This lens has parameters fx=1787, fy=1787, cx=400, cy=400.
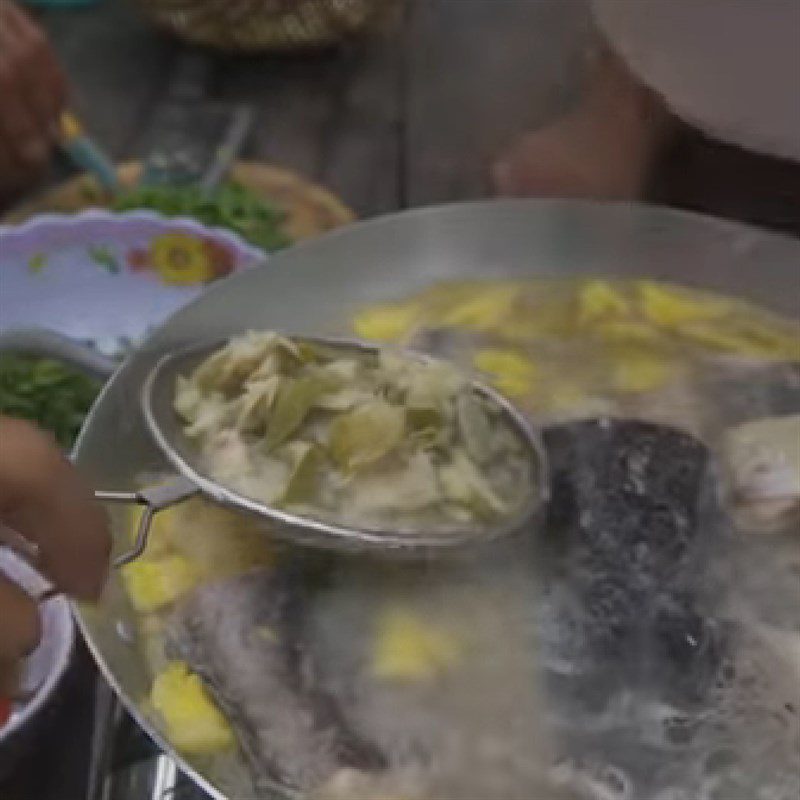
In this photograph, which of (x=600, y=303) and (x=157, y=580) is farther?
(x=600, y=303)

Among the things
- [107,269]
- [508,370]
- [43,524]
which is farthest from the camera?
[107,269]

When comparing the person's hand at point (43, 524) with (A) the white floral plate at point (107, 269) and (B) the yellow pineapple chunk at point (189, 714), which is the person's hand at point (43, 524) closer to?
(B) the yellow pineapple chunk at point (189, 714)

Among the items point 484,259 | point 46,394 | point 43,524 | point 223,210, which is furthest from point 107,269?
point 43,524

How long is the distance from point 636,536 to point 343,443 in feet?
0.45

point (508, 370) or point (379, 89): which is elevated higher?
point (508, 370)

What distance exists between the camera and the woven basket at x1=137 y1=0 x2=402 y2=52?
4.50 feet

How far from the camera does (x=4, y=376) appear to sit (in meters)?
0.97

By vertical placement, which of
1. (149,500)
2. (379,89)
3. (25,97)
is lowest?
(379,89)

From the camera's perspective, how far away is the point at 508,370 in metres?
0.88

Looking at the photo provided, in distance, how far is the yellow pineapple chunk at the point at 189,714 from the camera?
67 centimetres

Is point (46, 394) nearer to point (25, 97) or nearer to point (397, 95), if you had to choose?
point (25, 97)

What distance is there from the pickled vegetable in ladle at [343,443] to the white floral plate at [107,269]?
0.29m

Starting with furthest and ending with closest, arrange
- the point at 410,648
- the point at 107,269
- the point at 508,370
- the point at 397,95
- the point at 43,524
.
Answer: the point at 397,95
the point at 107,269
the point at 508,370
the point at 410,648
the point at 43,524

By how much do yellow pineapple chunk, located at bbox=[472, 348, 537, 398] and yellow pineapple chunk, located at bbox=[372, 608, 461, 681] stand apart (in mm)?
161
